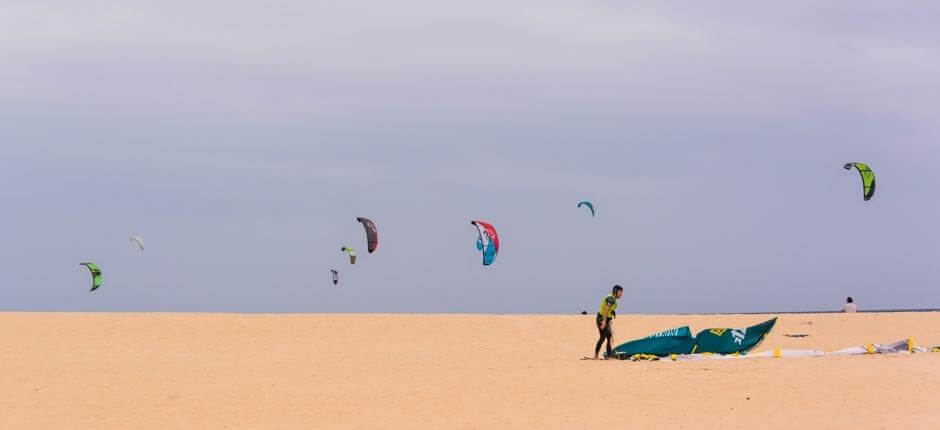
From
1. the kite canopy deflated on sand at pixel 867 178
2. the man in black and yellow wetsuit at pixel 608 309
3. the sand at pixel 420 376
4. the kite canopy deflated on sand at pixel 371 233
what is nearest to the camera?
the sand at pixel 420 376

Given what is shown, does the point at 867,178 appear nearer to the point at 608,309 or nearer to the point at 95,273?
the point at 608,309

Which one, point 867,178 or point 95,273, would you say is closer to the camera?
point 867,178

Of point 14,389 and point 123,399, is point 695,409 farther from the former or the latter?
point 14,389

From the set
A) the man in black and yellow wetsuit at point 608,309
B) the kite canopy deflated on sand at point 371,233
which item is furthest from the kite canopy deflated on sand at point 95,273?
the man in black and yellow wetsuit at point 608,309

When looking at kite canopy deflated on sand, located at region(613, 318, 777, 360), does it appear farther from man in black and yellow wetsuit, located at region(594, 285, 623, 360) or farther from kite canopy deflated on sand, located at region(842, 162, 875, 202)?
kite canopy deflated on sand, located at region(842, 162, 875, 202)

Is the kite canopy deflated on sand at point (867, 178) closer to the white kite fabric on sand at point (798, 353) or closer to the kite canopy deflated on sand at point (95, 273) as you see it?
the white kite fabric on sand at point (798, 353)

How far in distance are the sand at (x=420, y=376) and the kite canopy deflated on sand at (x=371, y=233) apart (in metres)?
6.80

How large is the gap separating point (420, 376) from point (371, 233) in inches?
644

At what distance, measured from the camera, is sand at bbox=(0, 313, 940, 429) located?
526 inches

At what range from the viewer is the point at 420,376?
58.1 feet

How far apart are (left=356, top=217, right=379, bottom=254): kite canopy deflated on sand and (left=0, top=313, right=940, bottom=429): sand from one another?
6800mm

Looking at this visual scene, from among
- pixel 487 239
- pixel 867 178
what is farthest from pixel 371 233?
pixel 867 178

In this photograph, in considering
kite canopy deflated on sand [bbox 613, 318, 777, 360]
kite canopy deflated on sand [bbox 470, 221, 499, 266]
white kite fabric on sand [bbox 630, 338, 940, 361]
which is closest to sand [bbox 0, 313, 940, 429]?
white kite fabric on sand [bbox 630, 338, 940, 361]

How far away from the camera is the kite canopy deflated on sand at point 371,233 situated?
1320 inches
